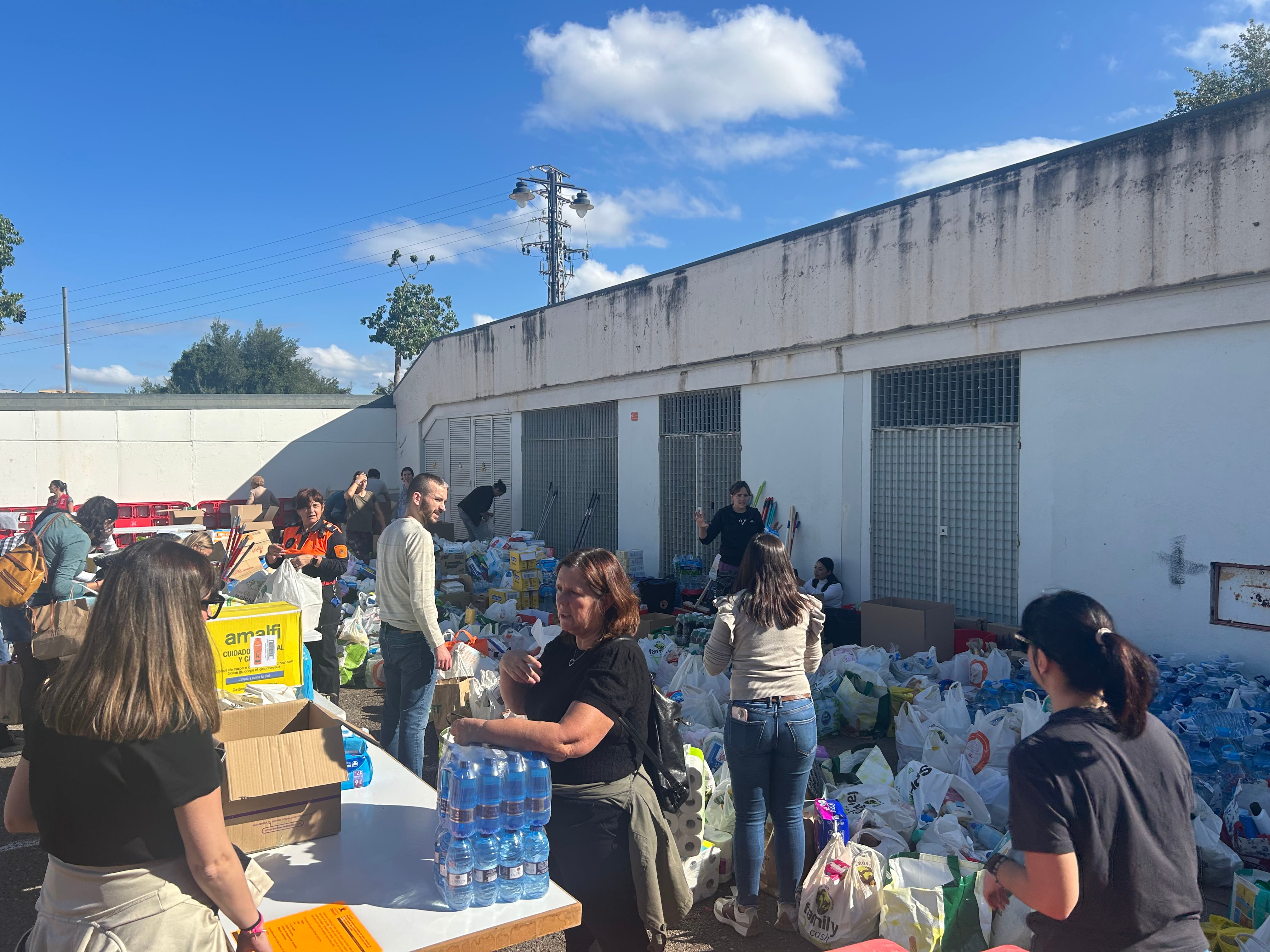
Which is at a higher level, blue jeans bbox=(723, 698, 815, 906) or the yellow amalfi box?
the yellow amalfi box

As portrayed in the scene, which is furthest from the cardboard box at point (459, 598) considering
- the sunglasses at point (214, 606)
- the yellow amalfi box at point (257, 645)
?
the yellow amalfi box at point (257, 645)

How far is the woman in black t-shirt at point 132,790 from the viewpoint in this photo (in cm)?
169

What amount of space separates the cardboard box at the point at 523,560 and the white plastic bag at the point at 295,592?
5297mm

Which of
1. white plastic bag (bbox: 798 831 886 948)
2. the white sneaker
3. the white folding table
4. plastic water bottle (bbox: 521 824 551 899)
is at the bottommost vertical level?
the white sneaker

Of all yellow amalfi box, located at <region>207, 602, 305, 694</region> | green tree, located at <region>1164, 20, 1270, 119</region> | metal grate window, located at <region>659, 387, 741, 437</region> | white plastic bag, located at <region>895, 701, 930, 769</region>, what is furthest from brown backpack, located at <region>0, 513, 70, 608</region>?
green tree, located at <region>1164, 20, 1270, 119</region>

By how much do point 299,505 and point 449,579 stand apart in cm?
503

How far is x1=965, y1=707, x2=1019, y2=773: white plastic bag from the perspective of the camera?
457 centimetres

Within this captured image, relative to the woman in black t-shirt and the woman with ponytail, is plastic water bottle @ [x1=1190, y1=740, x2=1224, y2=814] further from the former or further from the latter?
the woman in black t-shirt

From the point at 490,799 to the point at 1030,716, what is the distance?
365 centimetres

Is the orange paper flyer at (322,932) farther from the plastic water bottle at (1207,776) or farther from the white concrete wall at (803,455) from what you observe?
the white concrete wall at (803,455)

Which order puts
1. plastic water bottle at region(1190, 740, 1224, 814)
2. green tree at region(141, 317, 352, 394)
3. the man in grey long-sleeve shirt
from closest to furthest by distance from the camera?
plastic water bottle at region(1190, 740, 1224, 814)
the man in grey long-sleeve shirt
green tree at region(141, 317, 352, 394)

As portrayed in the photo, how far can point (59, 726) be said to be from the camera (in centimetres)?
170

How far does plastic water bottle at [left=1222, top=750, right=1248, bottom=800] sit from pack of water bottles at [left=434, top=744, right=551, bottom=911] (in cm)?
401

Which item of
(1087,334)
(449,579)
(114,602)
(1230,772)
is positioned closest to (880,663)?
(1230,772)
